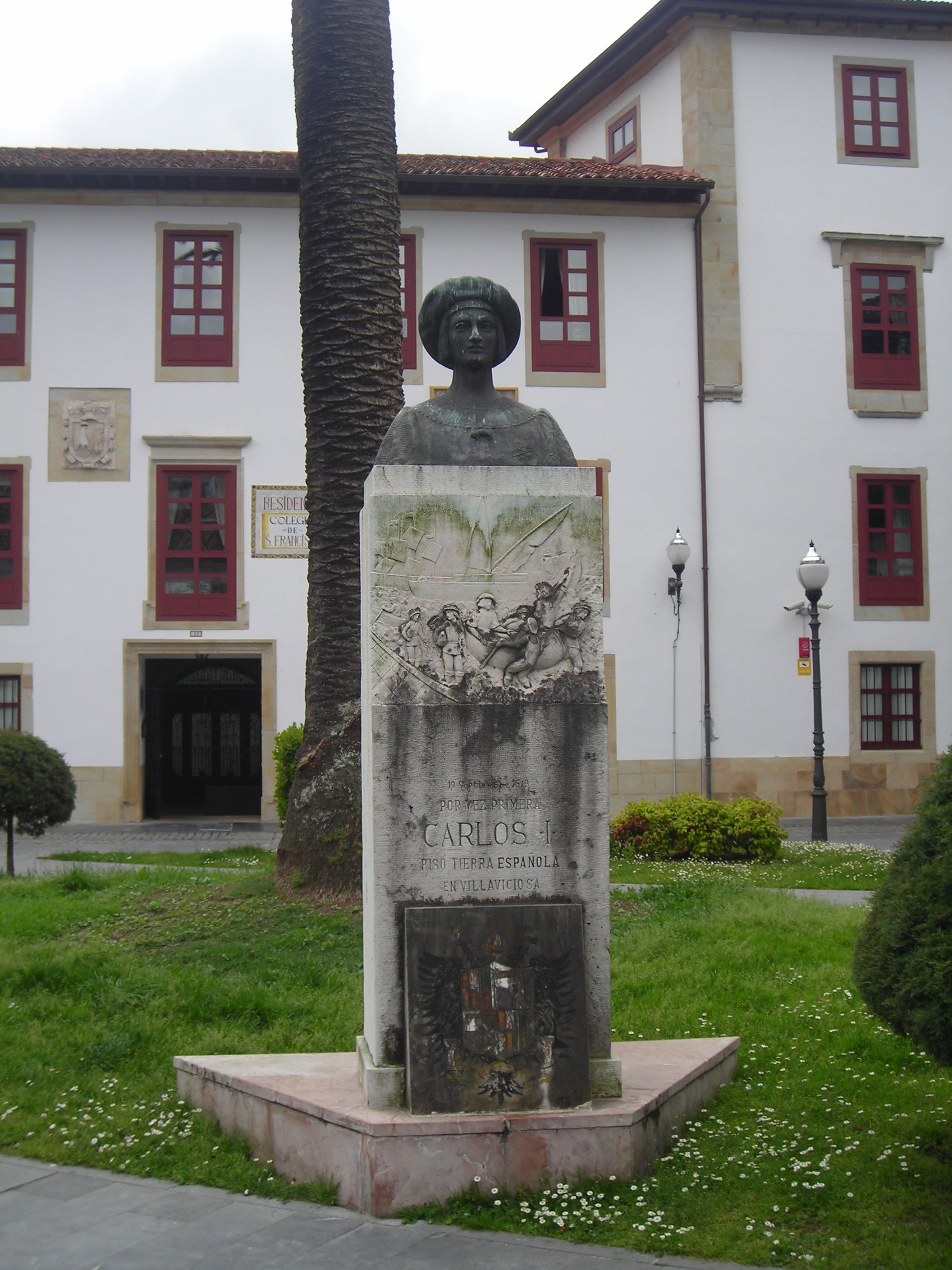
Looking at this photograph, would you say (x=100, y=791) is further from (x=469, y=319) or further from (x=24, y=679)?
(x=469, y=319)

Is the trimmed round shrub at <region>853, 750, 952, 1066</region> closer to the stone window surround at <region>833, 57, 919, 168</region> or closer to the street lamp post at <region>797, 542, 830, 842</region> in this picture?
the street lamp post at <region>797, 542, 830, 842</region>

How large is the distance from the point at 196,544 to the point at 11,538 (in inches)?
110

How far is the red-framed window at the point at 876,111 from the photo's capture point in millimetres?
21703

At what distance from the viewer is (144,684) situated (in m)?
20.1

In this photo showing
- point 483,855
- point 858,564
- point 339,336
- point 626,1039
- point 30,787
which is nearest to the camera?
point 483,855

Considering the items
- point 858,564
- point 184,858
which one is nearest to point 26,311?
point 184,858

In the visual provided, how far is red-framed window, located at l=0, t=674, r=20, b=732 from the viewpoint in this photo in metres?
19.6

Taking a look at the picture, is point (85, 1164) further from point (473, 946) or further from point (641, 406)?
point (641, 406)

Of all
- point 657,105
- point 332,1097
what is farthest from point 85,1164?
point 657,105

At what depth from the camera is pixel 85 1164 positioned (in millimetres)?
4664

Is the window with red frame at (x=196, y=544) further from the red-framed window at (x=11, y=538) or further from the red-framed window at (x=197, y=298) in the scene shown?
the red-framed window at (x=11, y=538)

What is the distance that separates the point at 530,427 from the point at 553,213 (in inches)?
670

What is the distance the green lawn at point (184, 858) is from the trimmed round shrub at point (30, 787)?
1420 millimetres

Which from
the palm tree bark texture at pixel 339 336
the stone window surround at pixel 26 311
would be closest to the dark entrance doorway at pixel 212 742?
the stone window surround at pixel 26 311
